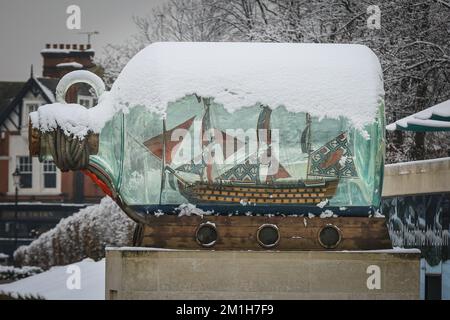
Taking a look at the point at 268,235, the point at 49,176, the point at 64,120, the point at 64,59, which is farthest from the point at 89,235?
the point at 49,176

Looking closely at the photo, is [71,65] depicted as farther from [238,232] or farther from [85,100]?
[238,232]

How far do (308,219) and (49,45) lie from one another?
45.8m

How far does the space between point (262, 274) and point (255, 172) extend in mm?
1399

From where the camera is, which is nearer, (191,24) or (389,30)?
(389,30)

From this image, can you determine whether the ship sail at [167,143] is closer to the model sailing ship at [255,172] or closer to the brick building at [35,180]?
the model sailing ship at [255,172]

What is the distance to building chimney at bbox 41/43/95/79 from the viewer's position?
6188 cm

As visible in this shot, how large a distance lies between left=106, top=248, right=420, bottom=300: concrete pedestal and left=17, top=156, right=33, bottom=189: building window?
4834 centimetres

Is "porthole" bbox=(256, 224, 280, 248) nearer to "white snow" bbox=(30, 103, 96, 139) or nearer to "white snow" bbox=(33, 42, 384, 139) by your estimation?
"white snow" bbox=(33, 42, 384, 139)

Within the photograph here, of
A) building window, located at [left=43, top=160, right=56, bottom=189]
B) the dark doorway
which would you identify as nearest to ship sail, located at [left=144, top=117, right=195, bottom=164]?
the dark doorway

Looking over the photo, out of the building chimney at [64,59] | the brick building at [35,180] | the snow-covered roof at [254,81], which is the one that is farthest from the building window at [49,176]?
the snow-covered roof at [254,81]

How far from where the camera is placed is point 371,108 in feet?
61.9
